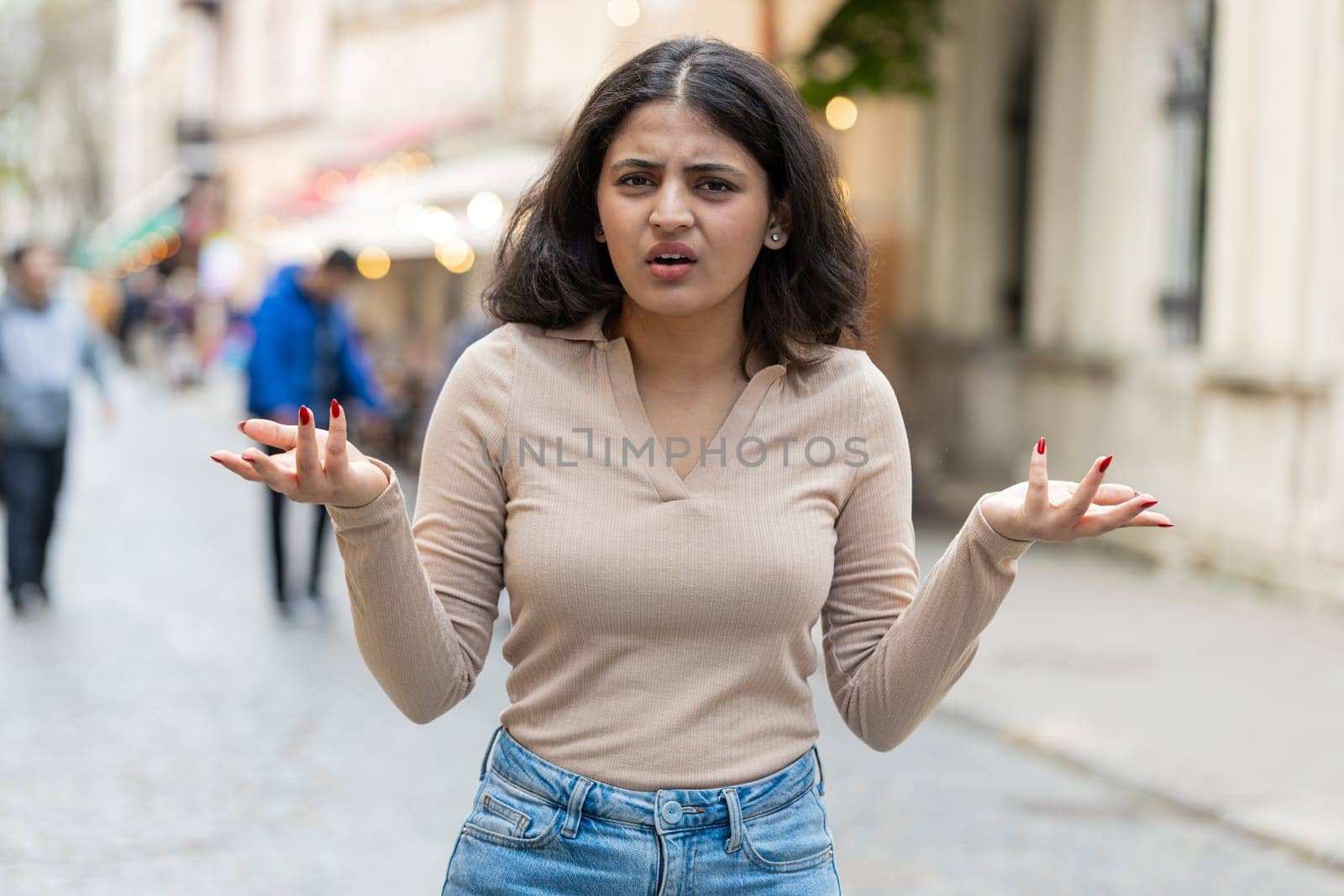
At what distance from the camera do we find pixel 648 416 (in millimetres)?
2271

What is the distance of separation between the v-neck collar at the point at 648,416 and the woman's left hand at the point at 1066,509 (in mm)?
349

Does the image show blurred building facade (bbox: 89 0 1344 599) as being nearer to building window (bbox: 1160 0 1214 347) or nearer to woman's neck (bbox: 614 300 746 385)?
building window (bbox: 1160 0 1214 347)

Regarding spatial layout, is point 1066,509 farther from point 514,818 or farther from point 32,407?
point 32,407

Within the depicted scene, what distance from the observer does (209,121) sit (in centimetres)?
4297

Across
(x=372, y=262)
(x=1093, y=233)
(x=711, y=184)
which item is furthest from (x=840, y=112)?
(x=711, y=184)

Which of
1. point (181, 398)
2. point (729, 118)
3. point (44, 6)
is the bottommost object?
point (181, 398)

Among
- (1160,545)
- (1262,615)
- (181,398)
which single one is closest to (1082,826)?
(1262,615)

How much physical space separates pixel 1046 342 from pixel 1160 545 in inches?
94.3

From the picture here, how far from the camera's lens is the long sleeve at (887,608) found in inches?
87.7

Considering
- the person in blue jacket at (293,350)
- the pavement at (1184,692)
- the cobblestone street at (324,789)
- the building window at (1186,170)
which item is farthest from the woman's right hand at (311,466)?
the building window at (1186,170)

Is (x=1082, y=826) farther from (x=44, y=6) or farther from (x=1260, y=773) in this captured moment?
(x=44, y=6)

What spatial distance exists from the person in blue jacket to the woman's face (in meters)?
6.78

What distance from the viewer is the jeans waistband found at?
2129mm

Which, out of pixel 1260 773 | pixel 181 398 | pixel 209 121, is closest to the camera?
pixel 1260 773
